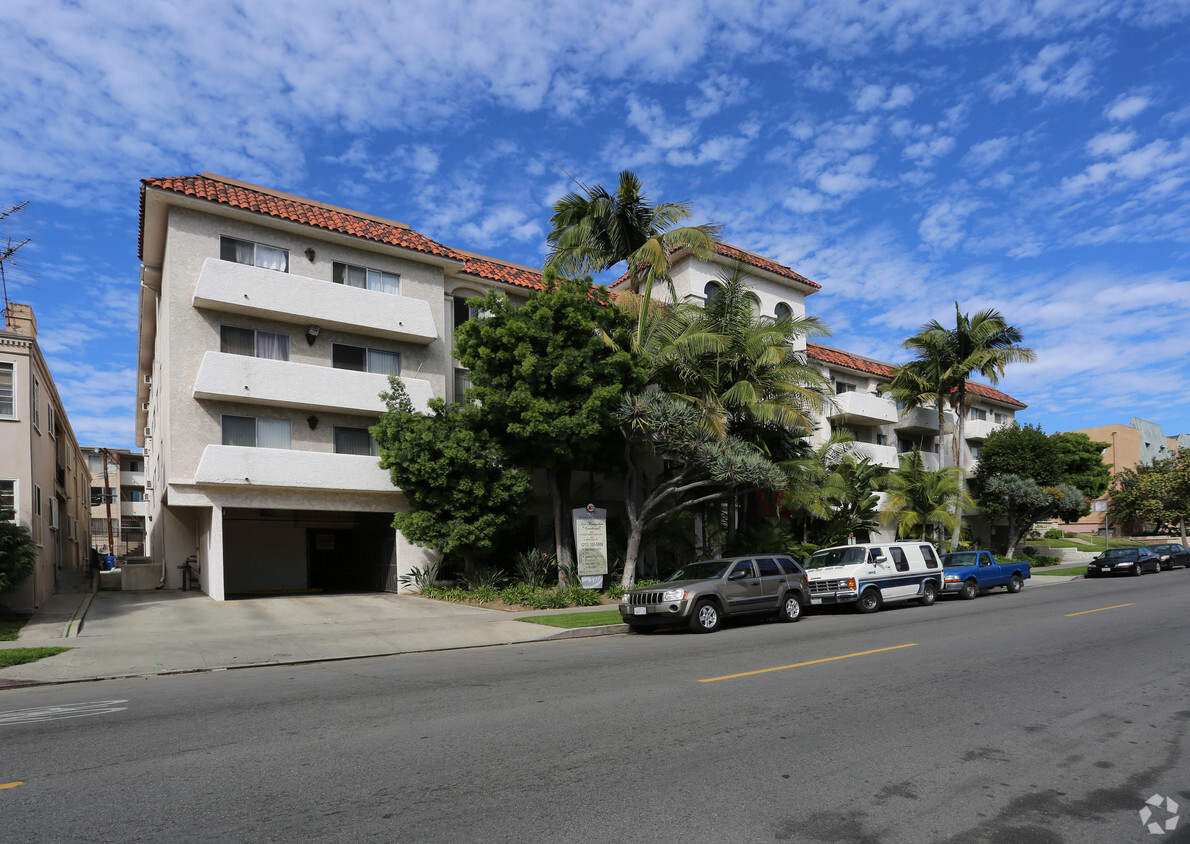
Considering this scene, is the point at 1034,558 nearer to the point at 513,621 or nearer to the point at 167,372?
the point at 513,621

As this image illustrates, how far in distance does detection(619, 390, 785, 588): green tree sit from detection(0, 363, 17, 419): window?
14312mm

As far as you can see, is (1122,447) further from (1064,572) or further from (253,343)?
(253,343)

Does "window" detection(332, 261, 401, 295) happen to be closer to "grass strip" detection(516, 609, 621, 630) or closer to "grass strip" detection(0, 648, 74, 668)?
"grass strip" detection(516, 609, 621, 630)

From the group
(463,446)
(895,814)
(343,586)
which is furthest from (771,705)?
(343,586)

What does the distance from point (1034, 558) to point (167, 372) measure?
43657 mm

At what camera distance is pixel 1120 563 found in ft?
107

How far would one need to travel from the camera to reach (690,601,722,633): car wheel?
15030mm

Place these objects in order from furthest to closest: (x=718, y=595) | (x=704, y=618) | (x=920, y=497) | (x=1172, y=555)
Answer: (x=1172, y=555)
(x=920, y=497)
(x=718, y=595)
(x=704, y=618)

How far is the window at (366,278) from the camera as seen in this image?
2314cm

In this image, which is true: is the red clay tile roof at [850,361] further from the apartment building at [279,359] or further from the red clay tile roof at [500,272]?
the apartment building at [279,359]

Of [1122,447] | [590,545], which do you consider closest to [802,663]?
[590,545]

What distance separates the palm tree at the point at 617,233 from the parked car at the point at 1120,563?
76.8ft

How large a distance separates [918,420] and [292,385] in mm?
31446

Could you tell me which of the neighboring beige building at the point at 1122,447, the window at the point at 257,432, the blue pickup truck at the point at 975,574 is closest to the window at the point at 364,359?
the window at the point at 257,432
